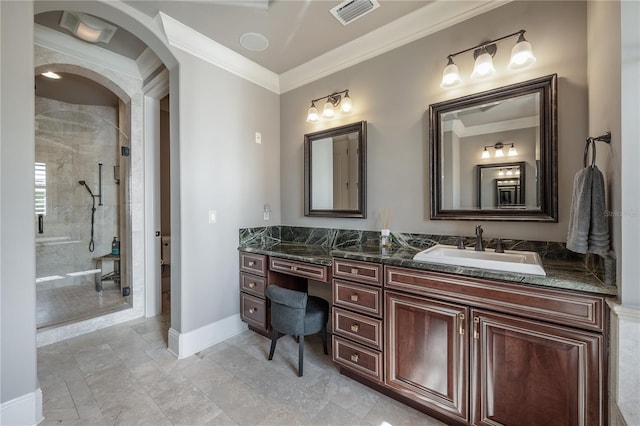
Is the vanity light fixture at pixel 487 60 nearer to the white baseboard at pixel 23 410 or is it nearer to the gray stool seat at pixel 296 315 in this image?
the gray stool seat at pixel 296 315

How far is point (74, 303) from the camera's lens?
298 centimetres

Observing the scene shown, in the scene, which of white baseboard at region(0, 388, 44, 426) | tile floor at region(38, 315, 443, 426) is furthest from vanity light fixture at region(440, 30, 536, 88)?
white baseboard at region(0, 388, 44, 426)

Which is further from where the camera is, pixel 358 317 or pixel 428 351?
pixel 358 317

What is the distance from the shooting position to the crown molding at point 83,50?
2334mm

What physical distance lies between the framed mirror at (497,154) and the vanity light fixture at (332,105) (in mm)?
767

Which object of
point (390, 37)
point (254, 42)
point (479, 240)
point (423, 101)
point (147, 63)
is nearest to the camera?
point (479, 240)

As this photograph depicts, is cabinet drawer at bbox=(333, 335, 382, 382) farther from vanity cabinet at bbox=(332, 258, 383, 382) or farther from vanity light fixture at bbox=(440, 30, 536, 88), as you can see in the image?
vanity light fixture at bbox=(440, 30, 536, 88)

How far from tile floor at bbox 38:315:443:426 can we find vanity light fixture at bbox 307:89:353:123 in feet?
7.10

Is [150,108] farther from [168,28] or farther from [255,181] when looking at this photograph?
[255,181]

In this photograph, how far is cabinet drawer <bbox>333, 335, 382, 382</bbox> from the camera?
174 cm

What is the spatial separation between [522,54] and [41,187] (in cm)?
506

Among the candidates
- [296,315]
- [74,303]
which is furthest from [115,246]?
[296,315]

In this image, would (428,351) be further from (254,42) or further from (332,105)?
(254,42)

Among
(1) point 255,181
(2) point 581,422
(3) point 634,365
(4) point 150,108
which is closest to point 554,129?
(3) point 634,365
